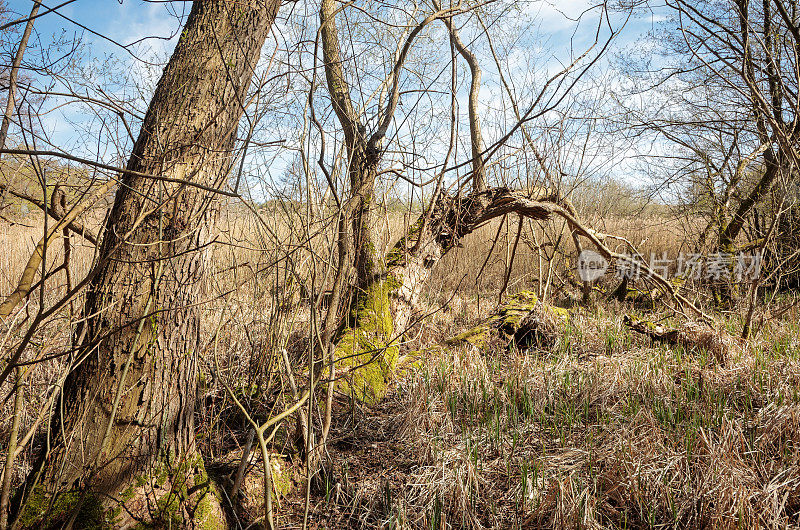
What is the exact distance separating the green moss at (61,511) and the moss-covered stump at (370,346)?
1324 mm

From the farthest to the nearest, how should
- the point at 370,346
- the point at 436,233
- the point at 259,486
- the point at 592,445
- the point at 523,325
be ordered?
the point at 523,325 < the point at 436,233 < the point at 370,346 < the point at 592,445 < the point at 259,486

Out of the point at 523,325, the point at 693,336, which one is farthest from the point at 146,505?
the point at 693,336

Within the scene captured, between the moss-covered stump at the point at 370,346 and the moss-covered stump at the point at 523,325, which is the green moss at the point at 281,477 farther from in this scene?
the moss-covered stump at the point at 523,325

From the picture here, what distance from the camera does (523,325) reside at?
175 inches

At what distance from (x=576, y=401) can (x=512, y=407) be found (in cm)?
51

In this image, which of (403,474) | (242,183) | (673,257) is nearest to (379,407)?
(403,474)

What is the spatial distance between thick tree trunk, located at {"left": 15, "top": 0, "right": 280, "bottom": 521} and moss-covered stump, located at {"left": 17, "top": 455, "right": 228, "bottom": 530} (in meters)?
0.02

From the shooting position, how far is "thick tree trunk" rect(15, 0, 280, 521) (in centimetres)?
175

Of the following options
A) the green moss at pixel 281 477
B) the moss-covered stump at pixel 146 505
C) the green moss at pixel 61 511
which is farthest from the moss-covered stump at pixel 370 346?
the green moss at pixel 61 511

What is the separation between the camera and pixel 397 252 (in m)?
3.89

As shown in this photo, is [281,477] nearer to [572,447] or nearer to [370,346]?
[370,346]

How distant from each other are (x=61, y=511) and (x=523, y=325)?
142 inches

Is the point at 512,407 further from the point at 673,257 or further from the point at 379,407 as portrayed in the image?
the point at 673,257

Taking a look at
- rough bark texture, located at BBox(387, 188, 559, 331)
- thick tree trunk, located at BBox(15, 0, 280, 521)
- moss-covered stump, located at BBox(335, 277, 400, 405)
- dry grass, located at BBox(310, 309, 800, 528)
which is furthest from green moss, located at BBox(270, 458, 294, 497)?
rough bark texture, located at BBox(387, 188, 559, 331)
